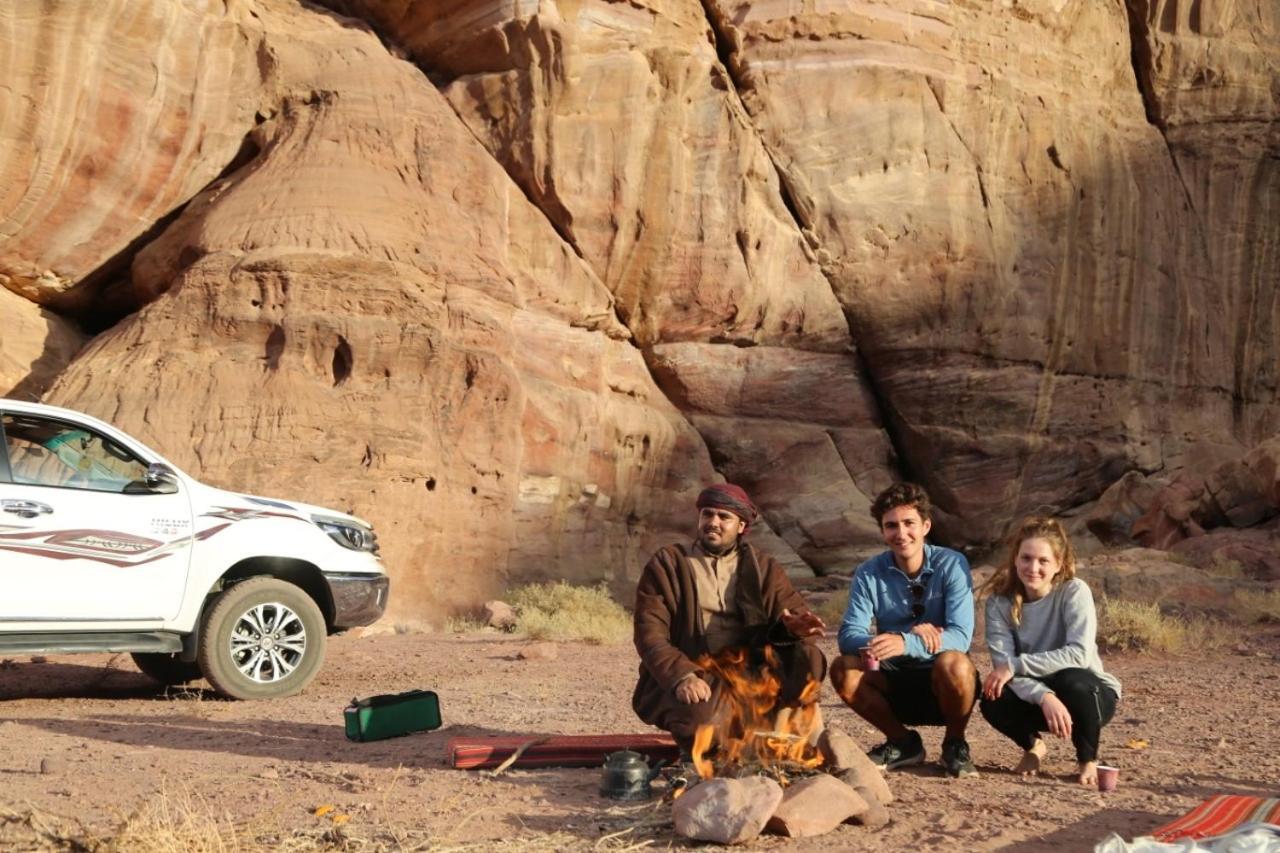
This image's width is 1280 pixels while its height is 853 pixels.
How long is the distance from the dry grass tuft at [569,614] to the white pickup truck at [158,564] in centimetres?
459

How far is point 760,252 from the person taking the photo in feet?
70.9

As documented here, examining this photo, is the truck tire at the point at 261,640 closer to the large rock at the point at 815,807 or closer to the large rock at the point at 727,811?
the large rock at the point at 727,811

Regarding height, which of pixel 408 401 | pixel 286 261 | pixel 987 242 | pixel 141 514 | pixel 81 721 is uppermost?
pixel 987 242

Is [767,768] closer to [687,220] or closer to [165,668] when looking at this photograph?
[165,668]

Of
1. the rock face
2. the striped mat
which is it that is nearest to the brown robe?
the striped mat

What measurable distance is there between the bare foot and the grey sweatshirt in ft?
1.30

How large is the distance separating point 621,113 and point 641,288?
298cm

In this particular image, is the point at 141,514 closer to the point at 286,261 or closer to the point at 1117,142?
the point at 286,261

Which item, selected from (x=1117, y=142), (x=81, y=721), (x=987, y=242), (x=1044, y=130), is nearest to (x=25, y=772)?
(x=81, y=721)

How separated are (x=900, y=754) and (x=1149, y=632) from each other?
6.34 m

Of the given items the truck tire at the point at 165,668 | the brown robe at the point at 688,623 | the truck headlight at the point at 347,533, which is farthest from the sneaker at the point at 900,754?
the truck tire at the point at 165,668

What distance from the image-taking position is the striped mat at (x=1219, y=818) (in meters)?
4.20

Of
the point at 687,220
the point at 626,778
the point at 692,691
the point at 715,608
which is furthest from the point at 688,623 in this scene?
the point at 687,220

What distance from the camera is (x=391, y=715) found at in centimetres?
691
